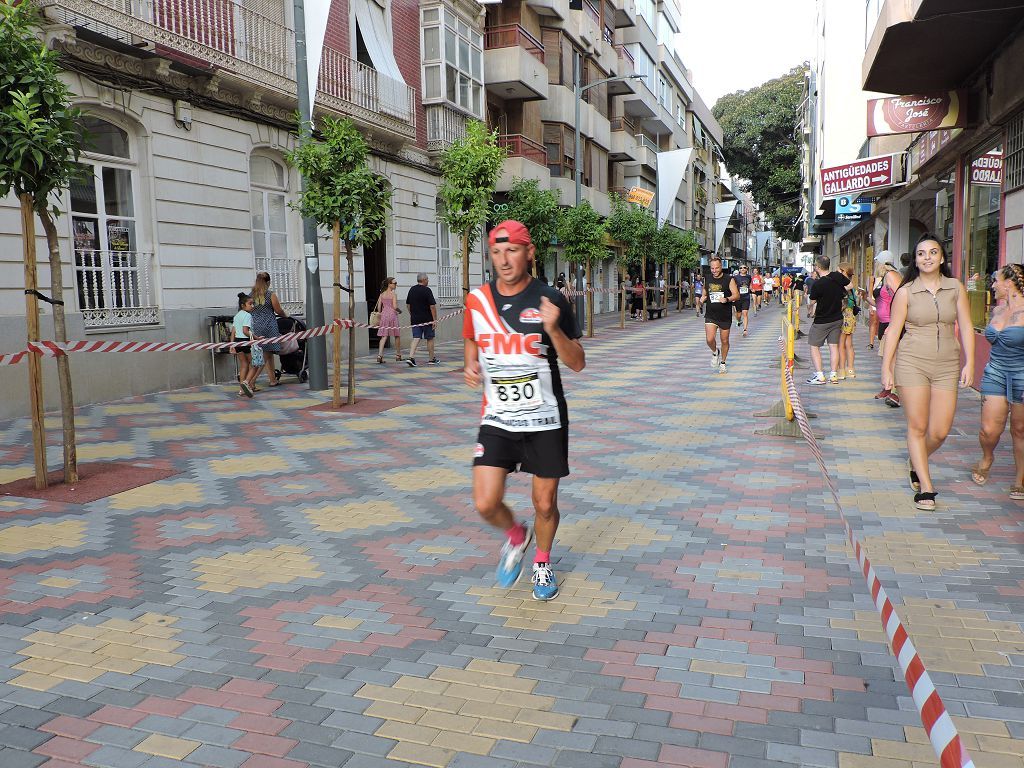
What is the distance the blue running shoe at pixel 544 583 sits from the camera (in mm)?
4258

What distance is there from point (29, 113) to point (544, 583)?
4.94 m

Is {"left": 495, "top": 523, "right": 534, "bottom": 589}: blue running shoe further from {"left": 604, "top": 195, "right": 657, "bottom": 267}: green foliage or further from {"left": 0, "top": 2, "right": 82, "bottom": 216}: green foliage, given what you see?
{"left": 604, "top": 195, "right": 657, "bottom": 267}: green foliage

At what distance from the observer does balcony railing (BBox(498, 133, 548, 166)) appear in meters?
25.8

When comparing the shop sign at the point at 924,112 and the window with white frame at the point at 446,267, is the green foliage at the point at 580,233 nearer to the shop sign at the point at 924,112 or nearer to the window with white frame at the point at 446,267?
the window with white frame at the point at 446,267

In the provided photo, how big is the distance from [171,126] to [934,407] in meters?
11.5

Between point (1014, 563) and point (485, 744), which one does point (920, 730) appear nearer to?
point (485, 744)

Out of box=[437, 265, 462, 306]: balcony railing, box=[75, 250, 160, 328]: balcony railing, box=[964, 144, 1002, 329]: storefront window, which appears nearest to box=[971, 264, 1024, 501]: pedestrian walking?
box=[964, 144, 1002, 329]: storefront window

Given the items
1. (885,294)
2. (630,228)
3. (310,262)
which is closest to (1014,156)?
(885,294)

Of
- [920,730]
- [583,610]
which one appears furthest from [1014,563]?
[583,610]

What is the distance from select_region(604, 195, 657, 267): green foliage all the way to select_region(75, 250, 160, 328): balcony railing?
→ 728 inches

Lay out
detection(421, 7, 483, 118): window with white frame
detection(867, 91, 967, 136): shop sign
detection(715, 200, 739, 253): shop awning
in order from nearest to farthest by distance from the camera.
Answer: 1. detection(867, 91, 967, 136): shop sign
2. detection(421, 7, 483, 118): window with white frame
3. detection(715, 200, 739, 253): shop awning

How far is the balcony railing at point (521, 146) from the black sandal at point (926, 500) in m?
21.0

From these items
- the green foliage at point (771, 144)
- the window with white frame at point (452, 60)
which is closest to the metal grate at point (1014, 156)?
the window with white frame at point (452, 60)

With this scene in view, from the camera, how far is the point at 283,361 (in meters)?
13.8
